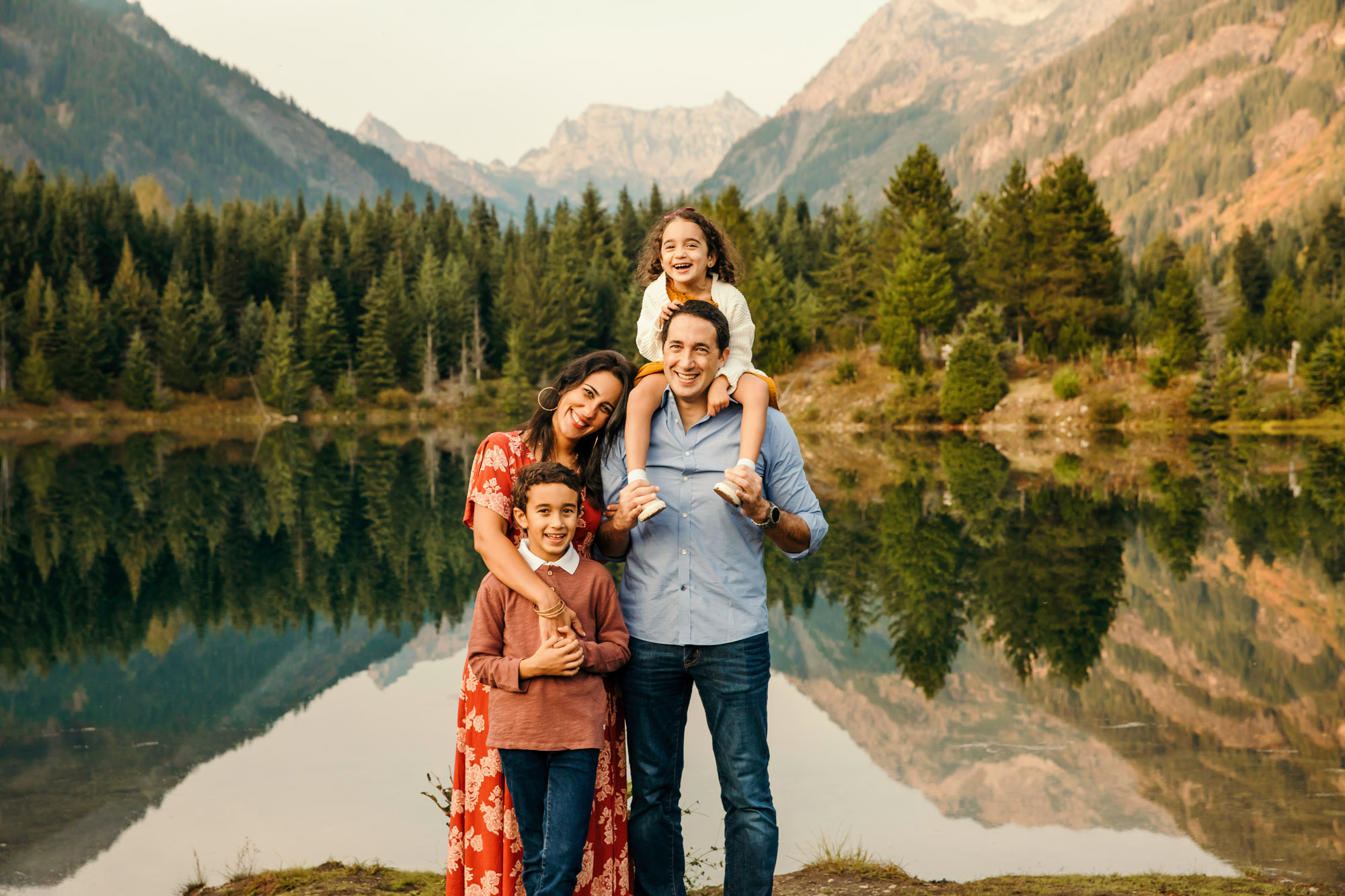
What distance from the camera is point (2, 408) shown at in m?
49.9

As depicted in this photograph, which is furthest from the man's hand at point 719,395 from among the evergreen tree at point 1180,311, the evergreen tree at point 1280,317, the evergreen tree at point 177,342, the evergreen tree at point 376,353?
the evergreen tree at point 177,342

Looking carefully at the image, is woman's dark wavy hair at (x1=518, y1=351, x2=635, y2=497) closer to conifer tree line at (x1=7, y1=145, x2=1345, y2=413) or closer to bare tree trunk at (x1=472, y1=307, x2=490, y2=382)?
conifer tree line at (x1=7, y1=145, x2=1345, y2=413)

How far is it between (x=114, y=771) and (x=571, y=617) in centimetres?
514

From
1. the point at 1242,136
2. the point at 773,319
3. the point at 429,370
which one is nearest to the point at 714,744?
the point at 773,319

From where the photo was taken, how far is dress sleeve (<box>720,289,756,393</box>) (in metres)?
3.52

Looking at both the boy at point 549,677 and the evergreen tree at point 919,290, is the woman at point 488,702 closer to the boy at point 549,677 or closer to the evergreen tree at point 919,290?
the boy at point 549,677

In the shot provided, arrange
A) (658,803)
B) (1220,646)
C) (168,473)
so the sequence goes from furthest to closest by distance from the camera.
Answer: (168,473) → (1220,646) → (658,803)

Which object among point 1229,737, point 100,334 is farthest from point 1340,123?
point 1229,737

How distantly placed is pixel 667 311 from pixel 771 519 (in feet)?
3.13

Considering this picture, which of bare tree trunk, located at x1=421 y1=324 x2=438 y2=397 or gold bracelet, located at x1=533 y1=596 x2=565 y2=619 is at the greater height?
bare tree trunk, located at x1=421 y1=324 x2=438 y2=397

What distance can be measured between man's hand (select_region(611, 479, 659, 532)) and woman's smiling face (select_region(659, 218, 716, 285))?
106 cm

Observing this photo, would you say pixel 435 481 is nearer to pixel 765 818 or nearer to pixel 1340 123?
pixel 765 818

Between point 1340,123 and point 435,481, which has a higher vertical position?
point 1340,123

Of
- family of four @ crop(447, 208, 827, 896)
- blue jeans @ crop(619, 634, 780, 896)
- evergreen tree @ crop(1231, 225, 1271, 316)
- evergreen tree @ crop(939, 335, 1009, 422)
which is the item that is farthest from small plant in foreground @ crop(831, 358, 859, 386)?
blue jeans @ crop(619, 634, 780, 896)
